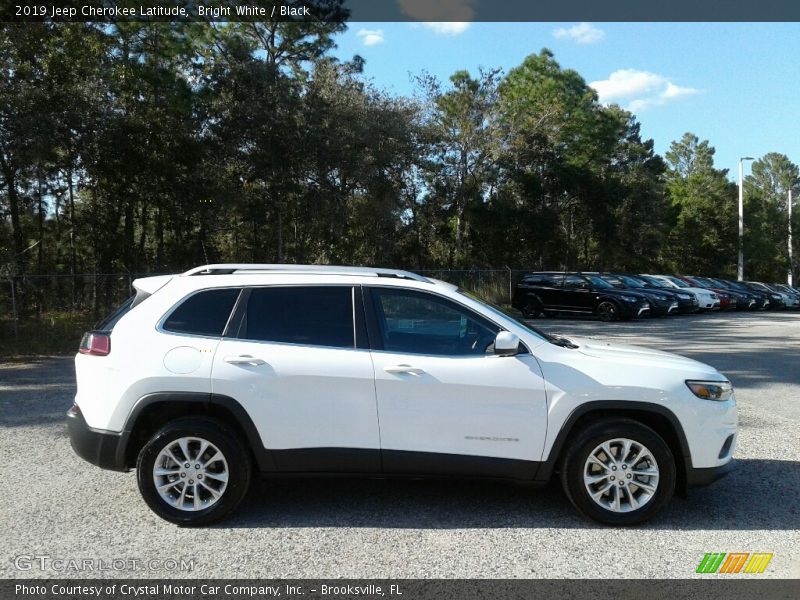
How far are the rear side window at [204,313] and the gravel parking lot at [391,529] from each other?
4.33 ft

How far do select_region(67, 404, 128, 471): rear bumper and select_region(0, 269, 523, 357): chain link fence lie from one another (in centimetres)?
1038

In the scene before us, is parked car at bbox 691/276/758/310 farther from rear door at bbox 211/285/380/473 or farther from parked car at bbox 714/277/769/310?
rear door at bbox 211/285/380/473

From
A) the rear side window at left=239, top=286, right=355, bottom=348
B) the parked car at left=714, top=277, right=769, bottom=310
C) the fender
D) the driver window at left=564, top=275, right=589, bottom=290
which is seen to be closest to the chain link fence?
the rear side window at left=239, top=286, right=355, bottom=348

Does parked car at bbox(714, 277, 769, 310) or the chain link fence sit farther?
parked car at bbox(714, 277, 769, 310)

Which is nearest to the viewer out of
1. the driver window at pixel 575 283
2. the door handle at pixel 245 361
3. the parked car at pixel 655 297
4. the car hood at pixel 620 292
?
the door handle at pixel 245 361

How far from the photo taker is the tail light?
16.1ft

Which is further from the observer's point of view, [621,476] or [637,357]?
[637,357]

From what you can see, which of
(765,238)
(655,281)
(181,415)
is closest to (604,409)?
(181,415)

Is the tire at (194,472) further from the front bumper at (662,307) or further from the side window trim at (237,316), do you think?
the front bumper at (662,307)

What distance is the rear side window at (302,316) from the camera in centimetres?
489

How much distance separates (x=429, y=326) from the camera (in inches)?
201

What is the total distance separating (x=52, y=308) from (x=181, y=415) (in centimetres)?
1275

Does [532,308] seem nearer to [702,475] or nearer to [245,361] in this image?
[702,475]

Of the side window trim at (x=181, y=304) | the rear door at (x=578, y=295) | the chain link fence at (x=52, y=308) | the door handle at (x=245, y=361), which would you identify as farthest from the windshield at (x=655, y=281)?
the door handle at (x=245, y=361)
